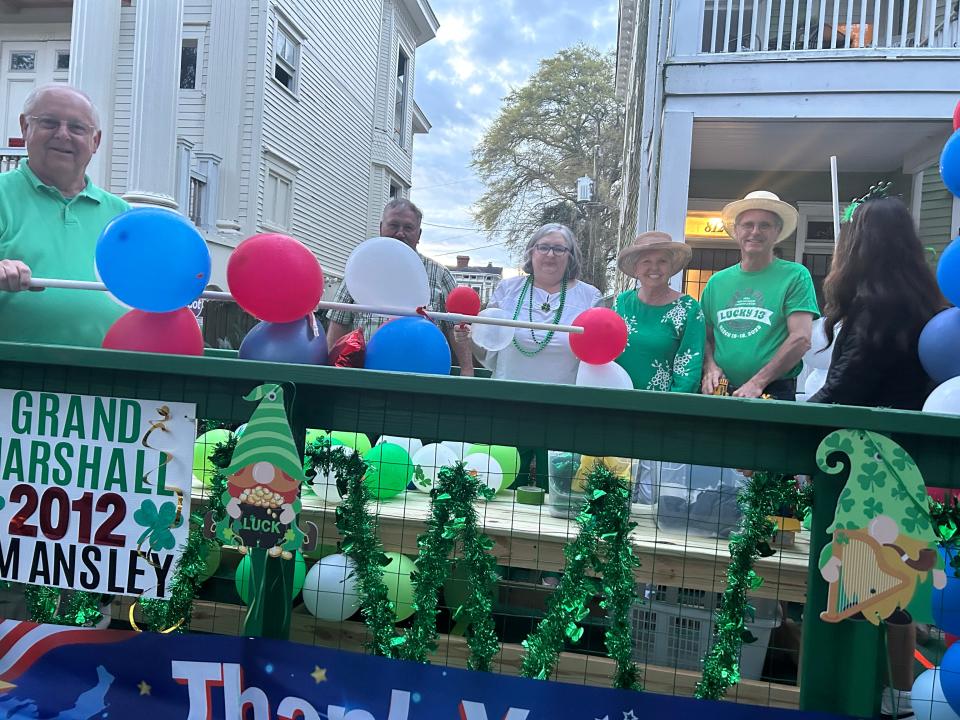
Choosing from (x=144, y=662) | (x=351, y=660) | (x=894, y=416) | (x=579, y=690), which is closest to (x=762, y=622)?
(x=579, y=690)

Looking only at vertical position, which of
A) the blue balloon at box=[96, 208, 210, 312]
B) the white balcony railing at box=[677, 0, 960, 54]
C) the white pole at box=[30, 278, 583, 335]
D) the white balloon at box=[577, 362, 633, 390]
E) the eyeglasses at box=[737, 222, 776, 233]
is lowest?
the white balloon at box=[577, 362, 633, 390]

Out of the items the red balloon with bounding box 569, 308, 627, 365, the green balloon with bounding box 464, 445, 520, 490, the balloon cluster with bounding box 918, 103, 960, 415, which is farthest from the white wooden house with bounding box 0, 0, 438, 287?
the balloon cluster with bounding box 918, 103, 960, 415

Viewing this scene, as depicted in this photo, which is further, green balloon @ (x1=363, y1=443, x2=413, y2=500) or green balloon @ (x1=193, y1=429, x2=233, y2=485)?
green balloon @ (x1=193, y1=429, x2=233, y2=485)

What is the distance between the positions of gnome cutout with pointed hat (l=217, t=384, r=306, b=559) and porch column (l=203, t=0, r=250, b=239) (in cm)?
1102

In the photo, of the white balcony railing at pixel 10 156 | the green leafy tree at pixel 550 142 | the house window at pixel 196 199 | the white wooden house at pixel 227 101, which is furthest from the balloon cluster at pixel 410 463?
the green leafy tree at pixel 550 142

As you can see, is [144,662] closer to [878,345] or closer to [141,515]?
[141,515]

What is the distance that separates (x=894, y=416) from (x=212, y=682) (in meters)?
1.62

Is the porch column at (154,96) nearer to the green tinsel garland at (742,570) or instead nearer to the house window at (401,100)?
the green tinsel garland at (742,570)

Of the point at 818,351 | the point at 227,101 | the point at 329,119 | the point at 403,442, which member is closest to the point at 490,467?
the point at 403,442

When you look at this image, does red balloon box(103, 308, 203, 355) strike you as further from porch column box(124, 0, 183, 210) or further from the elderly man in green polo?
porch column box(124, 0, 183, 210)

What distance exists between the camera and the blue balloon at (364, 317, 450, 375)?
210cm

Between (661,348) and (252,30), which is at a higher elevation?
(252,30)

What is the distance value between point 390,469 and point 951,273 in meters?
1.65

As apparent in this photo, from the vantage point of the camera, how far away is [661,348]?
10.1ft
